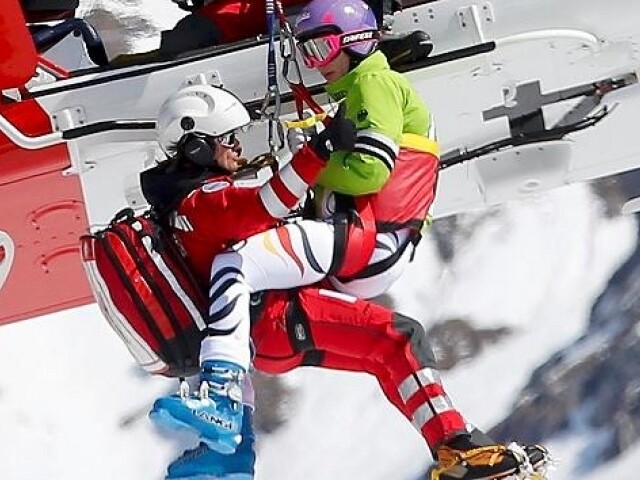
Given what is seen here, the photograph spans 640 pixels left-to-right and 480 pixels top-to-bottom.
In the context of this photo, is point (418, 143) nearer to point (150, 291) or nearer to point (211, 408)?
point (150, 291)

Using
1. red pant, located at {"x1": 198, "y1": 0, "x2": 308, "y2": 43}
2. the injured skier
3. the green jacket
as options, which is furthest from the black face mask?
red pant, located at {"x1": 198, "y1": 0, "x2": 308, "y2": 43}

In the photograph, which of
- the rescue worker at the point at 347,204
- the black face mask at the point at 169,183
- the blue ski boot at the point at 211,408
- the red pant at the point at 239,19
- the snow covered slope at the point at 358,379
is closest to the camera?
the blue ski boot at the point at 211,408

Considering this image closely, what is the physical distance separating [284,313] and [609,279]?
10.4 ft

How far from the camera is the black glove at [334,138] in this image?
321cm

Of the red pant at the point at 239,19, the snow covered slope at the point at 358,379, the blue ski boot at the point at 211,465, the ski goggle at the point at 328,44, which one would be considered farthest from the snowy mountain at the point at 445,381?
the ski goggle at the point at 328,44

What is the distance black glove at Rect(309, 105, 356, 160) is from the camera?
3.21 meters

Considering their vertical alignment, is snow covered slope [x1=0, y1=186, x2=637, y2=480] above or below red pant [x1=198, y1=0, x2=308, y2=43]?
below

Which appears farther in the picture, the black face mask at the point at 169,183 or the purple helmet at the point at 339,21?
the purple helmet at the point at 339,21

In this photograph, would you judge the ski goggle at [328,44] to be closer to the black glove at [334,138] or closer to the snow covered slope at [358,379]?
the black glove at [334,138]

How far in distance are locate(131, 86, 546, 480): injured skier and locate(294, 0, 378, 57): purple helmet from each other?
27 cm

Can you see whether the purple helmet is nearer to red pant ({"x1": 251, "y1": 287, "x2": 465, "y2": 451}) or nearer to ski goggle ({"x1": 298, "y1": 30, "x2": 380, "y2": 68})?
ski goggle ({"x1": 298, "y1": 30, "x2": 380, "y2": 68})

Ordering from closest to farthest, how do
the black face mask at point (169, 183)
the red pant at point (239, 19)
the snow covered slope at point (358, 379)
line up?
the black face mask at point (169, 183), the red pant at point (239, 19), the snow covered slope at point (358, 379)

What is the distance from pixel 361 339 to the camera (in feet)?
11.2

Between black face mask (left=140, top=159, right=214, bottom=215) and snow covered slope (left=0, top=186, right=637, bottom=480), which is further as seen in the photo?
snow covered slope (left=0, top=186, right=637, bottom=480)
